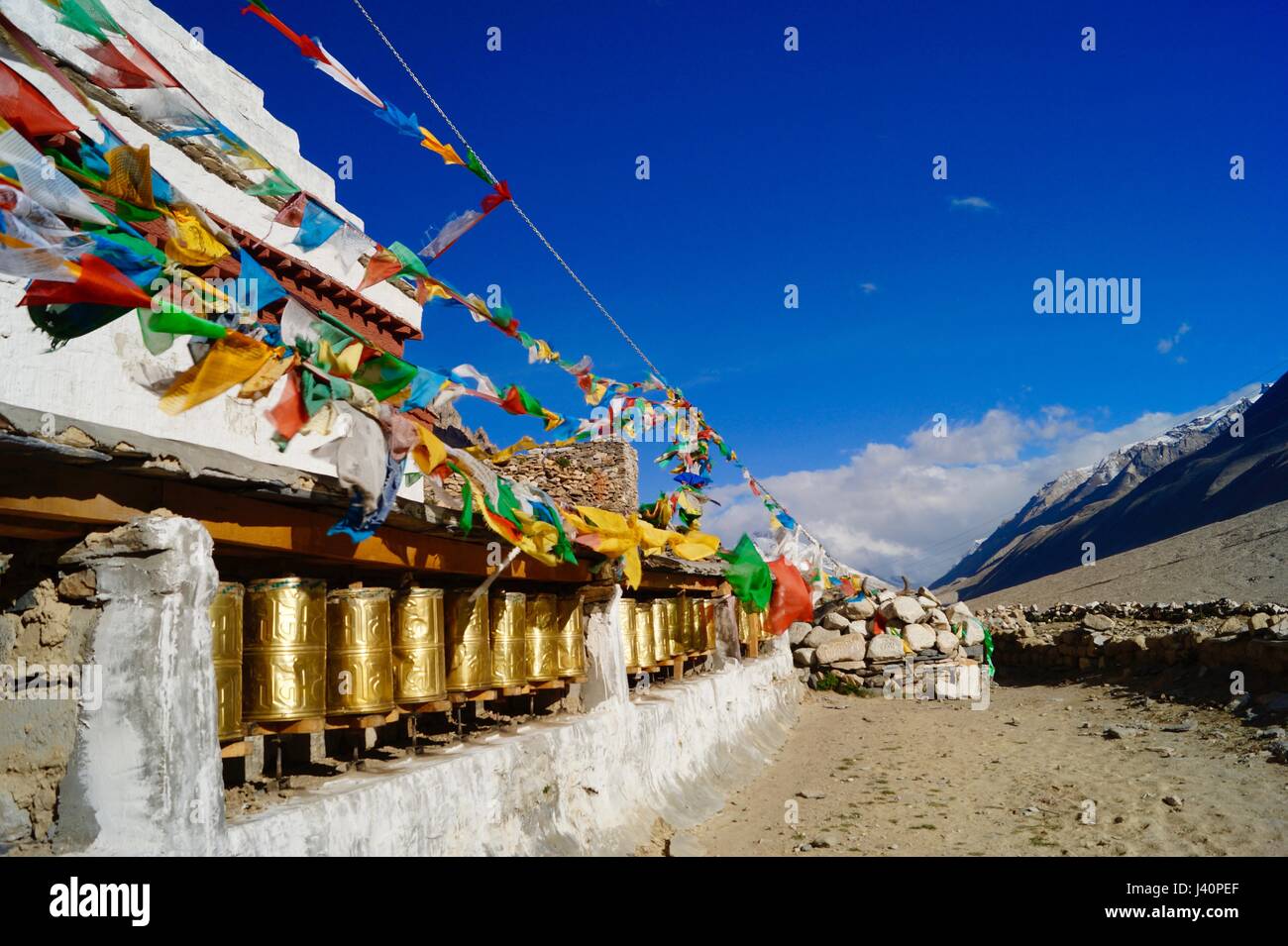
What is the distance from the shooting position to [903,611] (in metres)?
19.1

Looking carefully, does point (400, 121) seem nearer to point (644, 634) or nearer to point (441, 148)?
point (441, 148)

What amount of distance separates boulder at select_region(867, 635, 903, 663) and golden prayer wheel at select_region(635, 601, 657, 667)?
10.1 meters

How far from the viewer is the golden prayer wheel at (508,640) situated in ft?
20.1

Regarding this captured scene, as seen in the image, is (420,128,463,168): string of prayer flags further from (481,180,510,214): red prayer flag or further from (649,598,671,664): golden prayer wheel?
(649,598,671,664): golden prayer wheel

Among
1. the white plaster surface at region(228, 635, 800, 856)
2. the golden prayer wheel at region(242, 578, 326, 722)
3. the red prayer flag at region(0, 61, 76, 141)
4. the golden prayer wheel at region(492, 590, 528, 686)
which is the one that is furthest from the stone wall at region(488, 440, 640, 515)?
the red prayer flag at region(0, 61, 76, 141)

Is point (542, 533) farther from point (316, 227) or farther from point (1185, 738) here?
point (1185, 738)

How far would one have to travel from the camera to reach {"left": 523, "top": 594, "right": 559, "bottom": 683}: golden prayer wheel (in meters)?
6.59

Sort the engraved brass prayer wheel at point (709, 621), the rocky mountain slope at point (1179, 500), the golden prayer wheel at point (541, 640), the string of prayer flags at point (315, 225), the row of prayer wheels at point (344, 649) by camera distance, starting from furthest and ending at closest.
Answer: the rocky mountain slope at point (1179, 500), the engraved brass prayer wheel at point (709, 621), the golden prayer wheel at point (541, 640), the string of prayer flags at point (315, 225), the row of prayer wheels at point (344, 649)

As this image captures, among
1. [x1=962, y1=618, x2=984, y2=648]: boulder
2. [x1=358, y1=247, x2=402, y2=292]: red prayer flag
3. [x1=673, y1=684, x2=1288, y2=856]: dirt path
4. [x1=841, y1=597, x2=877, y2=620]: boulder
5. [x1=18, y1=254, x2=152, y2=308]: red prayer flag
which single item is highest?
[x1=358, y1=247, x2=402, y2=292]: red prayer flag

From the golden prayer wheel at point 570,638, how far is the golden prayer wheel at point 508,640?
0.54 meters

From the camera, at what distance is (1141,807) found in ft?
26.0

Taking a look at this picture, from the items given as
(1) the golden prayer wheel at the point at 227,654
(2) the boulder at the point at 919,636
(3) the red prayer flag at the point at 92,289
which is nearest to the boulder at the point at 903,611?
(2) the boulder at the point at 919,636

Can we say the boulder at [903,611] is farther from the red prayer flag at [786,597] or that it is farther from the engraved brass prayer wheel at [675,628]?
the engraved brass prayer wheel at [675,628]

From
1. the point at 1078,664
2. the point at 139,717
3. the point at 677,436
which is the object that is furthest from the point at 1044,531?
the point at 139,717
